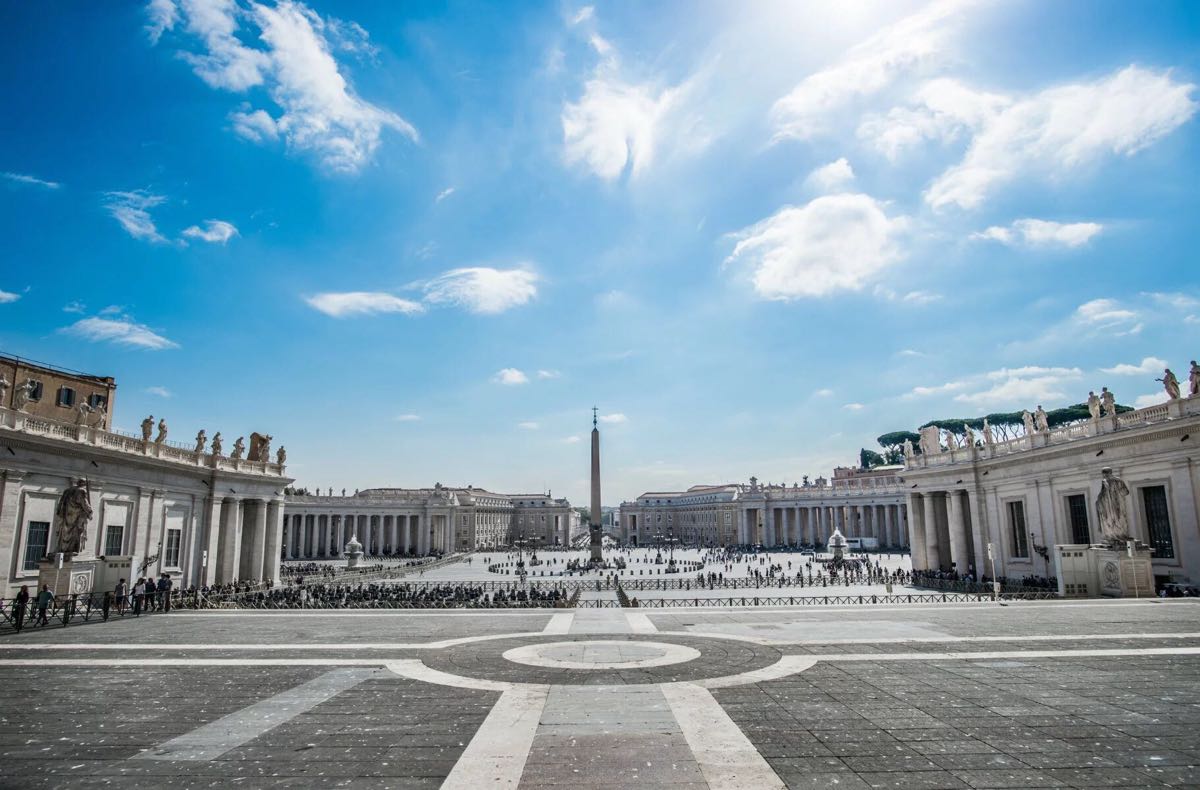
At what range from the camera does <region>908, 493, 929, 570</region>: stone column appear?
52781 mm

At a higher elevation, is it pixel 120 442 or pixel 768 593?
pixel 120 442

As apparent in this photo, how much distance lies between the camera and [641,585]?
43.3 m

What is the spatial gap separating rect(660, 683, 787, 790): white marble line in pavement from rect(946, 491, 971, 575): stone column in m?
44.9

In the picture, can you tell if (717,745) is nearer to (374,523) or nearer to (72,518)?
(72,518)

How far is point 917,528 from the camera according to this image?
53312 mm

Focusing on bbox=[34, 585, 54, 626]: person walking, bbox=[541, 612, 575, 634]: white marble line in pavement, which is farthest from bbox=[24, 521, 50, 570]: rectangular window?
bbox=[541, 612, 575, 634]: white marble line in pavement

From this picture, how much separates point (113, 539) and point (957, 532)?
5503cm

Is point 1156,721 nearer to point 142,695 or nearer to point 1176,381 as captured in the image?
point 142,695

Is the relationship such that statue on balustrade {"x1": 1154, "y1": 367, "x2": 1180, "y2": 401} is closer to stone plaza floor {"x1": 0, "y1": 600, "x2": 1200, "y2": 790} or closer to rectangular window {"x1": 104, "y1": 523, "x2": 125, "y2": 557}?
stone plaza floor {"x1": 0, "y1": 600, "x2": 1200, "y2": 790}

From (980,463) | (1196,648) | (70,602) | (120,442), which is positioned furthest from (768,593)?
(120,442)

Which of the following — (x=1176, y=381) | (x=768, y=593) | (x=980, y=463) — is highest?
(x=1176, y=381)

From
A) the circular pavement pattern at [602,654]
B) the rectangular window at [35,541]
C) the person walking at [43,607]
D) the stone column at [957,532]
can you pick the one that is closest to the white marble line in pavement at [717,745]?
the circular pavement pattern at [602,654]

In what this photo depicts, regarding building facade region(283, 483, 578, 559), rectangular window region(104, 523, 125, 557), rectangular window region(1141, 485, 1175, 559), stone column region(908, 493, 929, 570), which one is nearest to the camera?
rectangular window region(1141, 485, 1175, 559)

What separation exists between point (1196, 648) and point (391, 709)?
58.0ft
